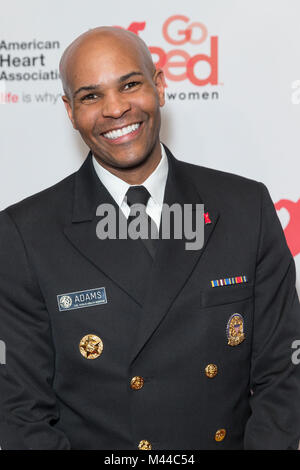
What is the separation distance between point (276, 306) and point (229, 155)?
59 cm

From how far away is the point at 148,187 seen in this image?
1334 millimetres

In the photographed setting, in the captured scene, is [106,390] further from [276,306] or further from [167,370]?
[276,306]

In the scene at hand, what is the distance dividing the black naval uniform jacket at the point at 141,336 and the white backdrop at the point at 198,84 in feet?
1.60

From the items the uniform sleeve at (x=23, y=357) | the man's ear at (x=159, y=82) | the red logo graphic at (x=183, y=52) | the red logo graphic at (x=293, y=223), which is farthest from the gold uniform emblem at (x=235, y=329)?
the red logo graphic at (x=183, y=52)

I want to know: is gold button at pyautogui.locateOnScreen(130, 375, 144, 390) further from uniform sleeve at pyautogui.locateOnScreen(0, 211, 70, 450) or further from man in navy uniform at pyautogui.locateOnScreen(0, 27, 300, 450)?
uniform sleeve at pyautogui.locateOnScreen(0, 211, 70, 450)

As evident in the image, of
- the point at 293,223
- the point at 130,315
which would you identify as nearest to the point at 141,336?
the point at 130,315

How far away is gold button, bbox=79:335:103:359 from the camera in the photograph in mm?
1250

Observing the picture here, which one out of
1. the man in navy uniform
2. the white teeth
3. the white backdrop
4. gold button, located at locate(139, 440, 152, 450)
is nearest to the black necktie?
the man in navy uniform

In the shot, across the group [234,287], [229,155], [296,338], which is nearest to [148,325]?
[234,287]

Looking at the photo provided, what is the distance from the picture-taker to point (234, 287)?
1288mm

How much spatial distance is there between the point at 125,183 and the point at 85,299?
0.25 m

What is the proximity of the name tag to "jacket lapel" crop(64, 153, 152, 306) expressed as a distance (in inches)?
1.6

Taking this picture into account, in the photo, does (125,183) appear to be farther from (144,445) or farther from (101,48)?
(144,445)

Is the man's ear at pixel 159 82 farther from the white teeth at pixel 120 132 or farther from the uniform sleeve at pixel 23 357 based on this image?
the uniform sleeve at pixel 23 357
